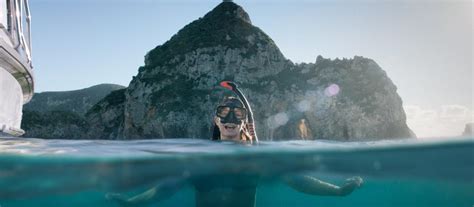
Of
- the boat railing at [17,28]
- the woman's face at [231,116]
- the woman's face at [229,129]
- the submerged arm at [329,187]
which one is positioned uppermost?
the boat railing at [17,28]

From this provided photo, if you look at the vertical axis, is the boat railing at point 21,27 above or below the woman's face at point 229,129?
above

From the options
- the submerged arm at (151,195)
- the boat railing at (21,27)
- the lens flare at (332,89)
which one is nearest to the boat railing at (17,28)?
the boat railing at (21,27)

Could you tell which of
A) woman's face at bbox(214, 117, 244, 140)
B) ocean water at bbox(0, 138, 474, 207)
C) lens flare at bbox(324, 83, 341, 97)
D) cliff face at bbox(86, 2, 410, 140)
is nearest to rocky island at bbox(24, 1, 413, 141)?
lens flare at bbox(324, 83, 341, 97)

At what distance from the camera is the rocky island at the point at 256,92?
8519 cm

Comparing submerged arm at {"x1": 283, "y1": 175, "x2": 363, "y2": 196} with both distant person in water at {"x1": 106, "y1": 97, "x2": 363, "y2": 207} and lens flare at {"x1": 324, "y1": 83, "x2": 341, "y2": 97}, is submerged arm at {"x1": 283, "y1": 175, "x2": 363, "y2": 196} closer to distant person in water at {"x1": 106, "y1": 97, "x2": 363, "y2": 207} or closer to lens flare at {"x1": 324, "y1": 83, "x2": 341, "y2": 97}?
distant person in water at {"x1": 106, "y1": 97, "x2": 363, "y2": 207}

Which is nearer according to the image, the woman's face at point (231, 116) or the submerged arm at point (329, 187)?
the woman's face at point (231, 116)

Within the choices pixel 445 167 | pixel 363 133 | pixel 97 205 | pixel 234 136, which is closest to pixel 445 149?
pixel 445 167

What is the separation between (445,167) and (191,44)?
9120 centimetres

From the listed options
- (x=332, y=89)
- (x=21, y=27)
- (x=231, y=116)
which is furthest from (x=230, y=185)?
(x=332, y=89)

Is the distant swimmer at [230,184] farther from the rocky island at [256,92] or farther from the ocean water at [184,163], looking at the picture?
the rocky island at [256,92]

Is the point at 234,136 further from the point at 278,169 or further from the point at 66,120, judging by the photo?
the point at 66,120

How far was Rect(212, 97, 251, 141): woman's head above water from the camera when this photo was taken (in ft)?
27.8

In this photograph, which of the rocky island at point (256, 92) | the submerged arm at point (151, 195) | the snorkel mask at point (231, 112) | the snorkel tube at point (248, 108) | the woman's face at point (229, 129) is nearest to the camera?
the snorkel mask at point (231, 112)

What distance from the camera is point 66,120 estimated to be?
100562 millimetres
